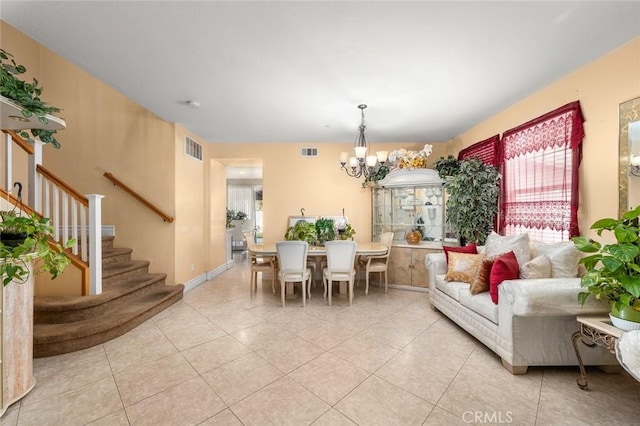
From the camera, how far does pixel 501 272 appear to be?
2299mm

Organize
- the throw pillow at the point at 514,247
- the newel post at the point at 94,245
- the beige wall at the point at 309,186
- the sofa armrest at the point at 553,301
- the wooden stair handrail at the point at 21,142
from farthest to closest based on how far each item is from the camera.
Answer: the beige wall at the point at 309,186 < the newel post at the point at 94,245 < the throw pillow at the point at 514,247 < the wooden stair handrail at the point at 21,142 < the sofa armrest at the point at 553,301

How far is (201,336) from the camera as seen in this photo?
261cm

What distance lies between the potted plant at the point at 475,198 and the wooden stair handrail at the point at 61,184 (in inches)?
187

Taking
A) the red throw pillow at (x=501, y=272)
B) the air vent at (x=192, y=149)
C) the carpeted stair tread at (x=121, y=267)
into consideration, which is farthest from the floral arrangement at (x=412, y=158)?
the carpeted stair tread at (x=121, y=267)

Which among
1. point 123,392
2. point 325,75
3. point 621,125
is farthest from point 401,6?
point 123,392

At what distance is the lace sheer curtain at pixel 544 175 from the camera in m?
2.48

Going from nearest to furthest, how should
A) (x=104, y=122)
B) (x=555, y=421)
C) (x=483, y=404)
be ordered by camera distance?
(x=555, y=421) → (x=483, y=404) → (x=104, y=122)

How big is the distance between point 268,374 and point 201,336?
104 centimetres

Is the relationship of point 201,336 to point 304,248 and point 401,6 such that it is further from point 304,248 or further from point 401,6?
point 401,6

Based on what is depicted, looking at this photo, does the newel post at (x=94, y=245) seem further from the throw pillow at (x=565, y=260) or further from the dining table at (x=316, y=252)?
the throw pillow at (x=565, y=260)

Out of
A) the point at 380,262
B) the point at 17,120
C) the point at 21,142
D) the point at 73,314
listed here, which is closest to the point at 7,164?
the point at 21,142

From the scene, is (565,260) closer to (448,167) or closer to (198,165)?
(448,167)

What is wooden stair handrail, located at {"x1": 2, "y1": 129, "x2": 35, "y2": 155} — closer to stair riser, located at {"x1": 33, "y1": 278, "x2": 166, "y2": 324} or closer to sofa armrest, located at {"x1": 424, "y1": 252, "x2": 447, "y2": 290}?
stair riser, located at {"x1": 33, "y1": 278, "x2": 166, "y2": 324}

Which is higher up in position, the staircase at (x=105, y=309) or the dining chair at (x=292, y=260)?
the dining chair at (x=292, y=260)
